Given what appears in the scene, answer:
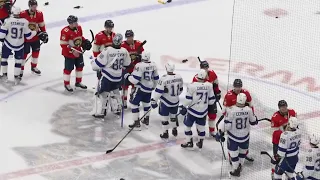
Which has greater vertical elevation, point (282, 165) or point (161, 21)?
point (161, 21)

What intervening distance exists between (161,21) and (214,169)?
12.5 feet

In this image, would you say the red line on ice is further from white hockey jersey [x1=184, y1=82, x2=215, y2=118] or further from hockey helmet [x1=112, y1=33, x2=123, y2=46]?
hockey helmet [x1=112, y1=33, x2=123, y2=46]

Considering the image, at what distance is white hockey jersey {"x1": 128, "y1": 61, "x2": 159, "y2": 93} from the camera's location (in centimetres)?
866

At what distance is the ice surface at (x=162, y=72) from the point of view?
827 cm

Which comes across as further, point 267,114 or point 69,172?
point 267,114

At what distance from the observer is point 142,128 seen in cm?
902

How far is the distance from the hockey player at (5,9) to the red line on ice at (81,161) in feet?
8.78

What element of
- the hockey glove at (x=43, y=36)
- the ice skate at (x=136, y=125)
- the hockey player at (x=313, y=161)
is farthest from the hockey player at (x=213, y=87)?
the hockey glove at (x=43, y=36)

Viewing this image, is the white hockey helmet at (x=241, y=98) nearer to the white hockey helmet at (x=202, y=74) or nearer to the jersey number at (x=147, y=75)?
the white hockey helmet at (x=202, y=74)

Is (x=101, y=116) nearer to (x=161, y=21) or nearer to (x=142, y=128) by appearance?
(x=142, y=128)

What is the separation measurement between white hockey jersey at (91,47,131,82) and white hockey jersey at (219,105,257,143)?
1421mm

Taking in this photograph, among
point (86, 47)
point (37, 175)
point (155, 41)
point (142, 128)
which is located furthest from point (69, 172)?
point (155, 41)

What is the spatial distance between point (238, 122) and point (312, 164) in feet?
2.84

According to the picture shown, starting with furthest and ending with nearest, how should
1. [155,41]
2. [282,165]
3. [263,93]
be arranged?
[155,41] → [263,93] → [282,165]
